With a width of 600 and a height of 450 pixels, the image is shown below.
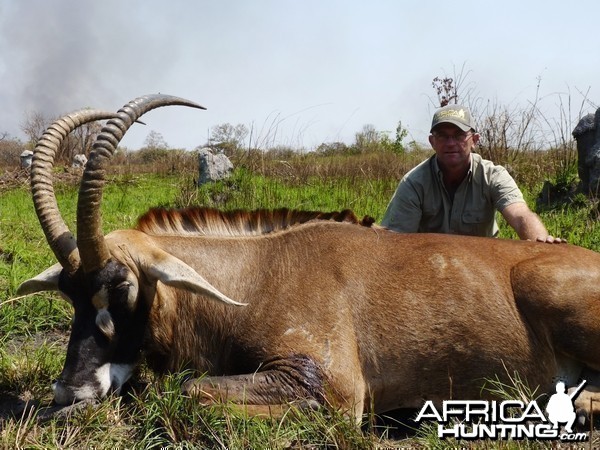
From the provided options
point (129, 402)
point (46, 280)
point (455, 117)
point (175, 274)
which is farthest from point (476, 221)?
point (46, 280)

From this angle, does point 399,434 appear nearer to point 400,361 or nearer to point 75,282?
point 400,361

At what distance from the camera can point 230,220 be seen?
186 inches

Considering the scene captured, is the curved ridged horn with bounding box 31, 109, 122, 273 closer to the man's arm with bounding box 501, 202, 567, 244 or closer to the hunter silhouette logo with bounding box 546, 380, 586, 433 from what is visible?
the hunter silhouette logo with bounding box 546, 380, 586, 433

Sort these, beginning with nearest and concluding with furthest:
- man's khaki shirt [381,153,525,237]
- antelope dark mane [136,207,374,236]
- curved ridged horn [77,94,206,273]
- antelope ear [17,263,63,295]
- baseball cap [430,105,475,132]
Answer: curved ridged horn [77,94,206,273] → antelope ear [17,263,63,295] → antelope dark mane [136,207,374,236] → baseball cap [430,105,475,132] → man's khaki shirt [381,153,525,237]

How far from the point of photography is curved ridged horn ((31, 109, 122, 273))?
3896 mm

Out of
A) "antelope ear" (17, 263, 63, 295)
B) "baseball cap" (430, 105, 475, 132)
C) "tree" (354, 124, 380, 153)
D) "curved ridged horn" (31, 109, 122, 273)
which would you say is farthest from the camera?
"tree" (354, 124, 380, 153)

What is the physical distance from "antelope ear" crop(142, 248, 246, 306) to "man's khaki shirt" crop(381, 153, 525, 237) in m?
3.08

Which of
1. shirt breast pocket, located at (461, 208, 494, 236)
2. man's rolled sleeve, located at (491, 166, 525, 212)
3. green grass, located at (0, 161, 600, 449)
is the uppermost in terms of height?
man's rolled sleeve, located at (491, 166, 525, 212)

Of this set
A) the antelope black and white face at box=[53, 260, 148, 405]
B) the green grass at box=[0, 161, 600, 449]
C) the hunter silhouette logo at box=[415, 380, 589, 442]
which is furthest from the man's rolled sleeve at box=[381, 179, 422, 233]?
the antelope black and white face at box=[53, 260, 148, 405]

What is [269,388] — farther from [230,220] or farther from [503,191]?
[503,191]

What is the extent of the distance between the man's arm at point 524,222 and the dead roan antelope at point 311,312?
3.57ft

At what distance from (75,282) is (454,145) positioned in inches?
154

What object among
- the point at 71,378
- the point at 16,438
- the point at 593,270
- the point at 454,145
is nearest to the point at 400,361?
the point at 593,270

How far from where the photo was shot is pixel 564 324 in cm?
400
